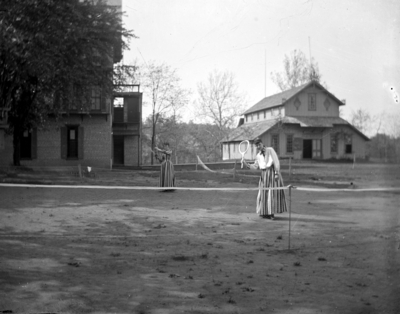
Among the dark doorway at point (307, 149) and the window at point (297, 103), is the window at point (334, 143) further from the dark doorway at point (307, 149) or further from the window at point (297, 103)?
the window at point (297, 103)

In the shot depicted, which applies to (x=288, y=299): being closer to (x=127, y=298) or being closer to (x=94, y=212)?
(x=127, y=298)

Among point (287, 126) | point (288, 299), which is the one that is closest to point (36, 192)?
point (288, 299)

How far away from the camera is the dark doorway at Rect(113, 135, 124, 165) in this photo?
2126cm

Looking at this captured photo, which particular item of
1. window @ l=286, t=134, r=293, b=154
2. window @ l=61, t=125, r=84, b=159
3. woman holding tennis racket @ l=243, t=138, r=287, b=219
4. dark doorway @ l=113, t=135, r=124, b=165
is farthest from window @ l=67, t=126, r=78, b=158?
woman holding tennis racket @ l=243, t=138, r=287, b=219

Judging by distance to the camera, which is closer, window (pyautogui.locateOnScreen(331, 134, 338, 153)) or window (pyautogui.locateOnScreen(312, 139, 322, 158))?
window (pyautogui.locateOnScreen(312, 139, 322, 158))

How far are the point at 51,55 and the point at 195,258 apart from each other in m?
6.61

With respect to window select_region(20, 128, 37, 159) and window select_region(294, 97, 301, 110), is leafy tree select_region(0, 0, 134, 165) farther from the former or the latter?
window select_region(294, 97, 301, 110)

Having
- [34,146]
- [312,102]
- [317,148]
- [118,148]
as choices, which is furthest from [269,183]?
[118,148]

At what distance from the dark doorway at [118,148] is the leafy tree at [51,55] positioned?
18.1ft

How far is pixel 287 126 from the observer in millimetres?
21234

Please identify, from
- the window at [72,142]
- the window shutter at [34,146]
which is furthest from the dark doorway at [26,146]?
the window at [72,142]

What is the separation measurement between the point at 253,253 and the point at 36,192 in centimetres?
875

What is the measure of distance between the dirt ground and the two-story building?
10905mm

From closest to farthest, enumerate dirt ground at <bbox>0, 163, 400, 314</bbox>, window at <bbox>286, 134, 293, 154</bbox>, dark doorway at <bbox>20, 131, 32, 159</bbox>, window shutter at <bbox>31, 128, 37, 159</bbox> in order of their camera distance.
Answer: dirt ground at <bbox>0, 163, 400, 314</bbox>, dark doorway at <bbox>20, 131, 32, 159</bbox>, window shutter at <bbox>31, 128, 37, 159</bbox>, window at <bbox>286, 134, 293, 154</bbox>
